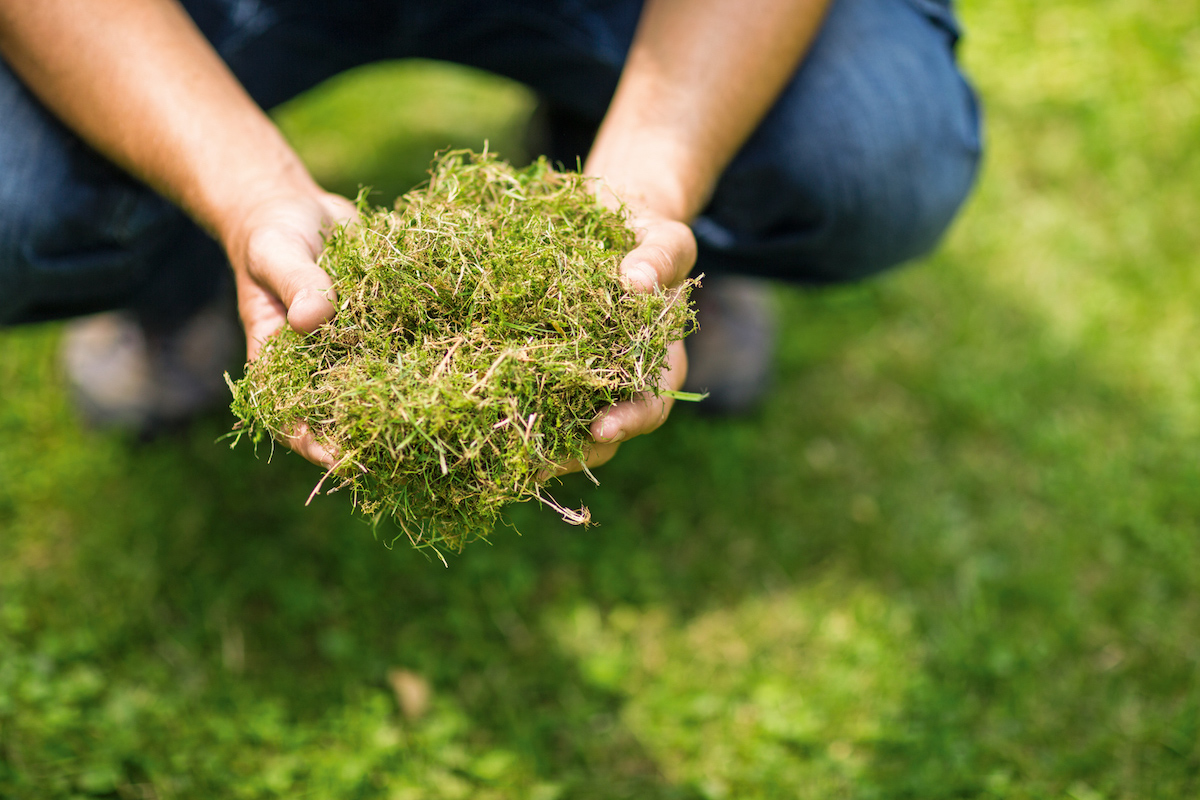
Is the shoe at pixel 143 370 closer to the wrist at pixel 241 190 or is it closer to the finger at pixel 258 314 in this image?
the wrist at pixel 241 190

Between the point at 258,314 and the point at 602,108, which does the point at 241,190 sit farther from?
the point at 602,108

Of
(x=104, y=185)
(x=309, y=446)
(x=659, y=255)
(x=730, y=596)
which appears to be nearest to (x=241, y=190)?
(x=104, y=185)

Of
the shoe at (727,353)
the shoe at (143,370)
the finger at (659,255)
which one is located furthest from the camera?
the shoe at (727,353)

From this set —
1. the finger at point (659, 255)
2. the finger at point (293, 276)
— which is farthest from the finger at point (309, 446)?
the finger at point (659, 255)

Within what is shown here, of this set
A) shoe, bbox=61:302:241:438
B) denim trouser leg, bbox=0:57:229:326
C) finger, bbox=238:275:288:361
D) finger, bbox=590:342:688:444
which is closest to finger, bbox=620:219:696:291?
finger, bbox=590:342:688:444

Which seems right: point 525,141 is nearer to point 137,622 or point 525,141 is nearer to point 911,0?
point 911,0

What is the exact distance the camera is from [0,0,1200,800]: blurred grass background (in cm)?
233

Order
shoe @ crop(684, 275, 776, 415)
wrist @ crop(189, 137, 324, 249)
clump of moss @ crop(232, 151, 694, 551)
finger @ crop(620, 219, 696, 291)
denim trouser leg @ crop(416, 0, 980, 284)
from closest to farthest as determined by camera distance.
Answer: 1. clump of moss @ crop(232, 151, 694, 551)
2. finger @ crop(620, 219, 696, 291)
3. wrist @ crop(189, 137, 324, 249)
4. denim trouser leg @ crop(416, 0, 980, 284)
5. shoe @ crop(684, 275, 776, 415)

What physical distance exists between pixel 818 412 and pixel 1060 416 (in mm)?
842

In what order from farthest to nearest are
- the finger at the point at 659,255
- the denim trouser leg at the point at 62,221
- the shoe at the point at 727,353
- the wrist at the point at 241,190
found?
the shoe at the point at 727,353 < the denim trouser leg at the point at 62,221 < the wrist at the point at 241,190 < the finger at the point at 659,255

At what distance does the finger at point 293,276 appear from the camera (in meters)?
1.65

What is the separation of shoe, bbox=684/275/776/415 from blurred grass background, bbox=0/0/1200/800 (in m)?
0.11

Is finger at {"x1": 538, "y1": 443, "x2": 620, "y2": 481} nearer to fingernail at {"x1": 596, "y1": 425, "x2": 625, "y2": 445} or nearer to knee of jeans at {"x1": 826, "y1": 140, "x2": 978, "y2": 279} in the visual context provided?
fingernail at {"x1": 596, "y1": 425, "x2": 625, "y2": 445}

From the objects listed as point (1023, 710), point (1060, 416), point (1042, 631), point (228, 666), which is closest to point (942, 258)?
point (1060, 416)
